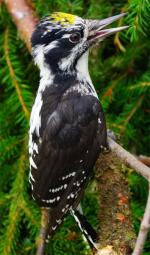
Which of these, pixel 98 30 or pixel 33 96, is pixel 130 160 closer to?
pixel 98 30

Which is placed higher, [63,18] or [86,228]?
[63,18]

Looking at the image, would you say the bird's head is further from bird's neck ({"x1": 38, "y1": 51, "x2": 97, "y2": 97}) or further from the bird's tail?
the bird's tail

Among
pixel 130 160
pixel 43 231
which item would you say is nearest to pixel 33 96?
pixel 43 231

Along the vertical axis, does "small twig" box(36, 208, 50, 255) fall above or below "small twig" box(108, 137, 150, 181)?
below

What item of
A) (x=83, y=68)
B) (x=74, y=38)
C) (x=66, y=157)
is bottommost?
(x=66, y=157)

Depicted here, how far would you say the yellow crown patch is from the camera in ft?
8.38

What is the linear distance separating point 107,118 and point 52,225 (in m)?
0.57

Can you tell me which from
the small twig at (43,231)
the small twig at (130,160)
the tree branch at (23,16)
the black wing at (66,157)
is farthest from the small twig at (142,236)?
the tree branch at (23,16)

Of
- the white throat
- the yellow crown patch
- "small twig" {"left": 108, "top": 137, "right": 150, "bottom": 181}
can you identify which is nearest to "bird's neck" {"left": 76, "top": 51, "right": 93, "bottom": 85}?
the white throat

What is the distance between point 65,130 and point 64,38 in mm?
368

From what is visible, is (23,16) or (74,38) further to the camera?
(23,16)

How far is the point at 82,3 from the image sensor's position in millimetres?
2957

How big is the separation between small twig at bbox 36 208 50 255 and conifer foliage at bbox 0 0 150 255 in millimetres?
31

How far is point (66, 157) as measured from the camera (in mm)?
2535
